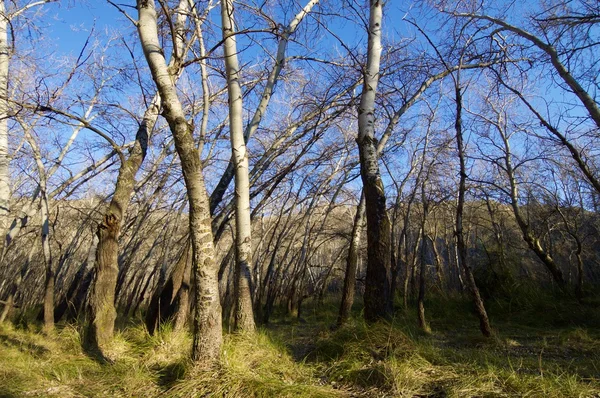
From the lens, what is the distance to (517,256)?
629 inches

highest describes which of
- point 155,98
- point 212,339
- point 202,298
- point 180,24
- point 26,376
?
point 180,24

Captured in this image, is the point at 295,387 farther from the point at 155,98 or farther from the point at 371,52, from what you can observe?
the point at 155,98

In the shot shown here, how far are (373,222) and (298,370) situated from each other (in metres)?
2.06

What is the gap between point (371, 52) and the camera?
565 cm

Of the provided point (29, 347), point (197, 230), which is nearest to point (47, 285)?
point (29, 347)

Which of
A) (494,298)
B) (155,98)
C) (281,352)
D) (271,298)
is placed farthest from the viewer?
(271,298)

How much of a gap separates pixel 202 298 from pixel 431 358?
2455mm

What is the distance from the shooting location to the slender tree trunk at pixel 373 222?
14.9ft

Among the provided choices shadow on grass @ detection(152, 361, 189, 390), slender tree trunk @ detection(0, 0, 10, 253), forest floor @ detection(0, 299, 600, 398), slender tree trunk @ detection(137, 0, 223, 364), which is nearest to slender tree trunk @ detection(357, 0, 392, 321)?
forest floor @ detection(0, 299, 600, 398)

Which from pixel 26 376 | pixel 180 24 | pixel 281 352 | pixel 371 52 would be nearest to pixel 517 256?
pixel 371 52

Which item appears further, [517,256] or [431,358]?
[517,256]

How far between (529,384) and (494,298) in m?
10.2

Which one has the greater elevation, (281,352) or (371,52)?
(371,52)

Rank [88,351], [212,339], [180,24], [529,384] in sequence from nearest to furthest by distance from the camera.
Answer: [529,384], [212,339], [88,351], [180,24]
